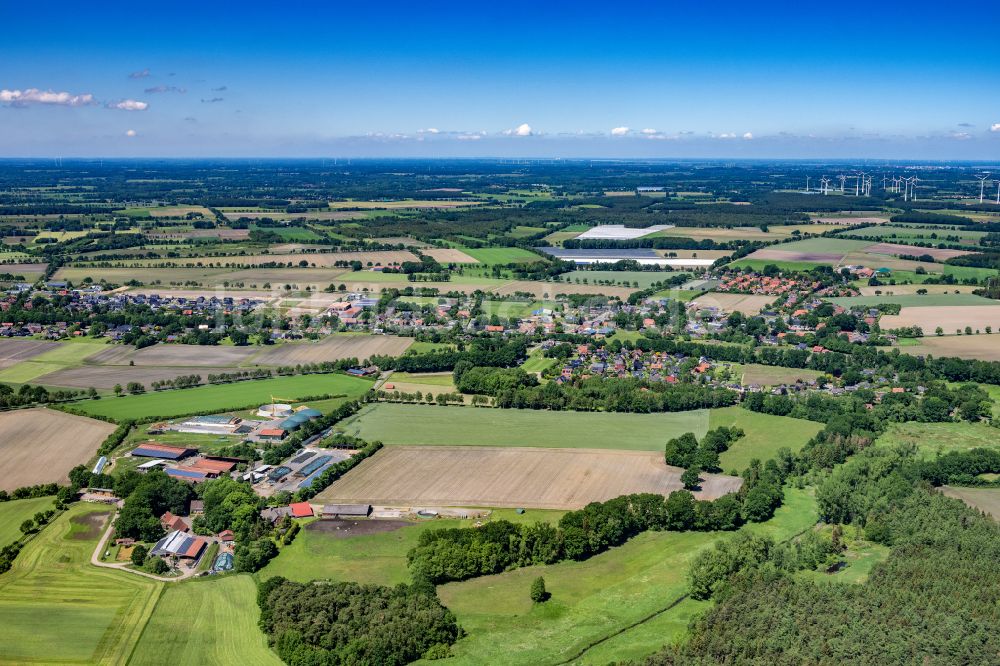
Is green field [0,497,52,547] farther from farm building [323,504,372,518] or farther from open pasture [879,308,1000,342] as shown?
open pasture [879,308,1000,342]

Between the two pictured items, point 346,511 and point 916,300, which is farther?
point 916,300

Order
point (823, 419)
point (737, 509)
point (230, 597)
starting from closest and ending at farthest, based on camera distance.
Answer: point (230, 597) < point (737, 509) < point (823, 419)

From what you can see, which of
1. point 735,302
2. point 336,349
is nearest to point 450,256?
point 735,302

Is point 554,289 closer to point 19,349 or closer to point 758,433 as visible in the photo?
point 758,433

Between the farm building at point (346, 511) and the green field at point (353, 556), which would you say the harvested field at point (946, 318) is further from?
the farm building at point (346, 511)

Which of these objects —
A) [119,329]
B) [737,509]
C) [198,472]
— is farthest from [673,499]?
[119,329]

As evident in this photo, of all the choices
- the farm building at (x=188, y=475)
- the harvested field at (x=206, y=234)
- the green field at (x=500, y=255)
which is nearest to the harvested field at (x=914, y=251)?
the green field at (x=500, y=255)

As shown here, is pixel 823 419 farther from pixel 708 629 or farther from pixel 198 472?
pixel 198 472
